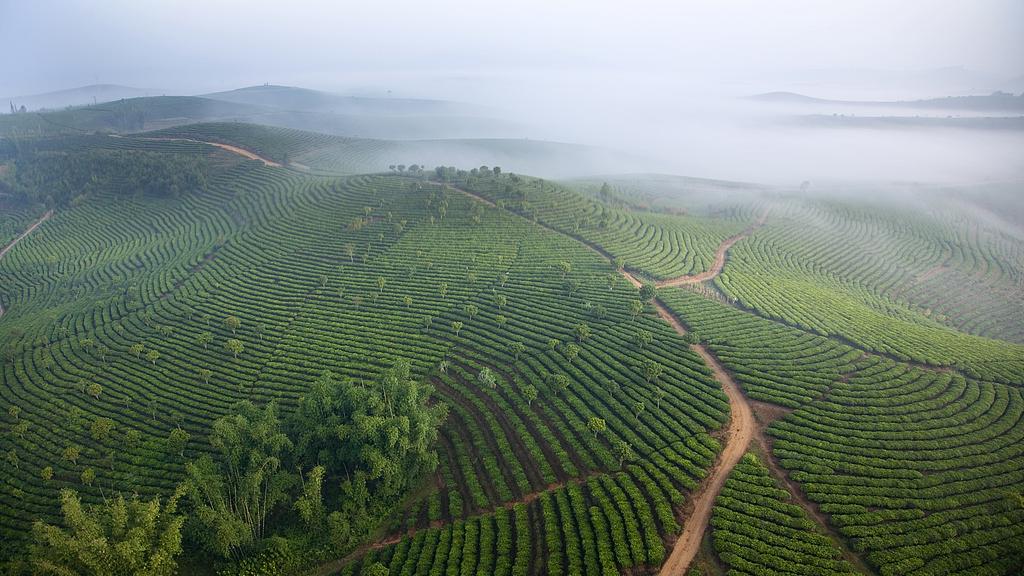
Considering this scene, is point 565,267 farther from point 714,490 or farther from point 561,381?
point 714,490

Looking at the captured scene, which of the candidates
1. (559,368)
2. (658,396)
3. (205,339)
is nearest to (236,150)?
(205,339)

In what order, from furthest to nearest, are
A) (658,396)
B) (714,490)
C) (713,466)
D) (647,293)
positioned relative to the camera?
(647,293)
(658,396)
(713,466)
(714,490)

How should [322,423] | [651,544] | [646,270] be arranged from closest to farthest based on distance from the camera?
[651,544] < [322,423] < [646,270]

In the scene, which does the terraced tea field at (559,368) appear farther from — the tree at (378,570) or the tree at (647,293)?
the tree at (378,570)

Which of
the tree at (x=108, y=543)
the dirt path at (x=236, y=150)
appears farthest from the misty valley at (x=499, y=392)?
the dirt path at (x=236, y=150)

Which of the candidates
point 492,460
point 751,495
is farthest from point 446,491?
point 751,495

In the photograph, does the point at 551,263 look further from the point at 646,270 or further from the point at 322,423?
the point at 322,423

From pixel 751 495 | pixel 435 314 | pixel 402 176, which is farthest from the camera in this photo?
pixel 402 176

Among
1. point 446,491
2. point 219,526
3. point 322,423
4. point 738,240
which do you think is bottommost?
point 446,491
